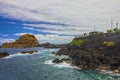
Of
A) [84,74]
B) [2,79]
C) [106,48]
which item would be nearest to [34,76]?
[2,79]

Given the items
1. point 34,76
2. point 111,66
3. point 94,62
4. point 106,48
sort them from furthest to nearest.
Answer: point 106,48 < point 94,62 < point 111,66 < point 34,76

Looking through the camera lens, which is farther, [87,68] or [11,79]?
[87,68]

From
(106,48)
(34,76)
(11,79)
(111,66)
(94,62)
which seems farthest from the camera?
(106,48)

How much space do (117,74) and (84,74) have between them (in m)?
11.2

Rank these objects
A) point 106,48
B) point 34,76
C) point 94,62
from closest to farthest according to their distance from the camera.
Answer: point 34,76
point 94,62
point 106,48

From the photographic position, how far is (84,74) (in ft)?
242

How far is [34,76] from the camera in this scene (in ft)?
234

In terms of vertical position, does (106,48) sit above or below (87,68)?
above

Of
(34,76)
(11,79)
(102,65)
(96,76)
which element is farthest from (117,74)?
(11,79)

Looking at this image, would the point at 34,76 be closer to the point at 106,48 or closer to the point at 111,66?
the point at 111,66

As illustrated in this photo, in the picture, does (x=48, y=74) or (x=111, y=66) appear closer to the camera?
(x=48, y=74)

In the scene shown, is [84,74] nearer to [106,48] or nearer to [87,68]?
[87,68]

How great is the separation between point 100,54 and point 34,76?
1319 inches

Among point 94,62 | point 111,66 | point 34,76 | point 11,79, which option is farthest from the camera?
point 94,62
